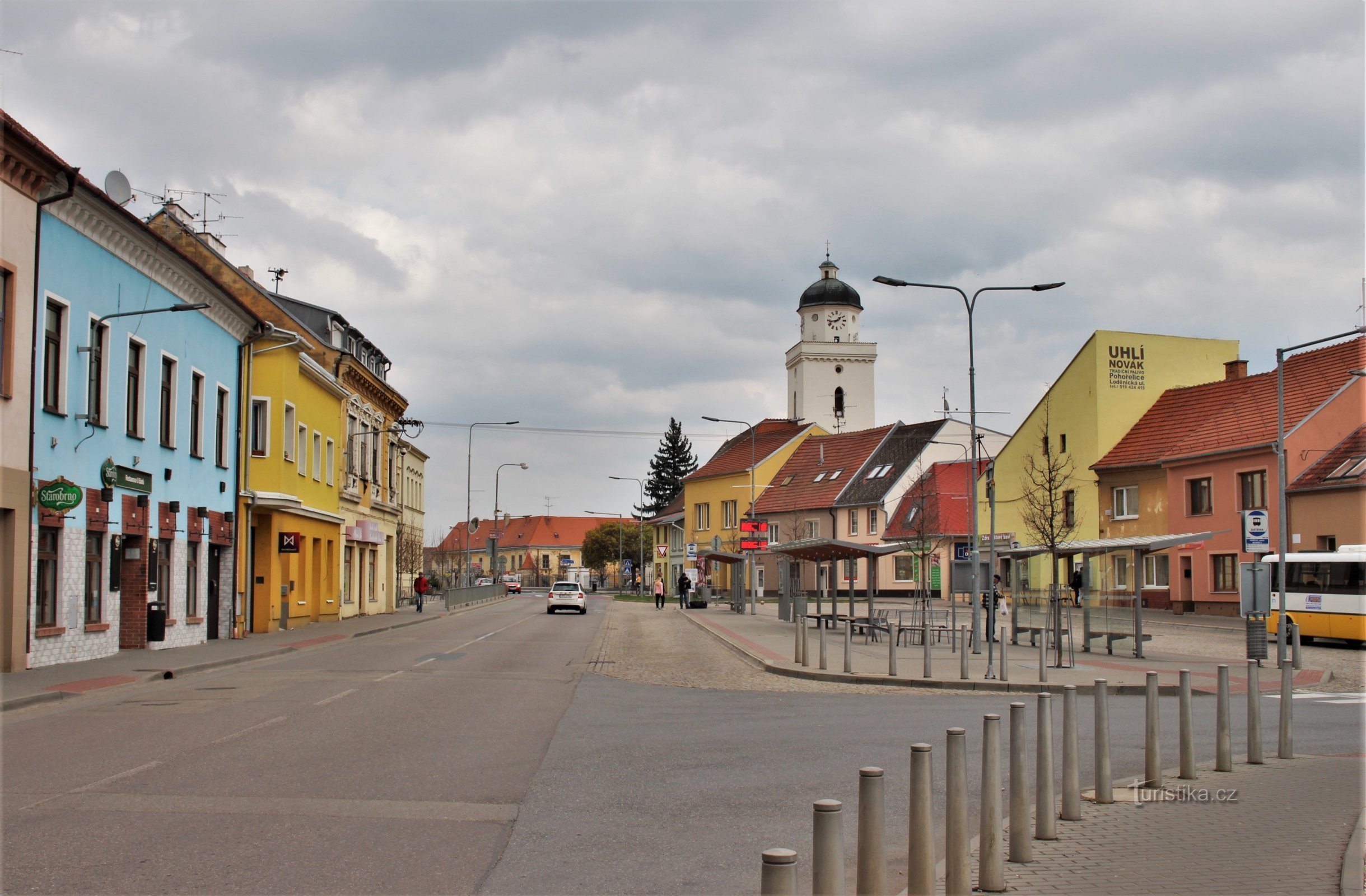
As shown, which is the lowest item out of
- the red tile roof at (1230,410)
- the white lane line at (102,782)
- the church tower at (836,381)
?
the white lane line at (102,782)

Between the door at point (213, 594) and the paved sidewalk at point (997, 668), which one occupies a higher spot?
the door at point (213, 594)

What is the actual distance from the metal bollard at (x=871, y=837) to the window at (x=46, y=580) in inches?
729

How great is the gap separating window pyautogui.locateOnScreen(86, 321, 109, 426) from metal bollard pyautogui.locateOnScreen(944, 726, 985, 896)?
19.8m

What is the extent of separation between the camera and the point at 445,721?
13.6 metres

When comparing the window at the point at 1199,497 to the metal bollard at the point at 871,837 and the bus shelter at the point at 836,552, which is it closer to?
the bus shelter at the point at 836,552

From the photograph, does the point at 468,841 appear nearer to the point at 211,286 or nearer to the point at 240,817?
the point at 240,817

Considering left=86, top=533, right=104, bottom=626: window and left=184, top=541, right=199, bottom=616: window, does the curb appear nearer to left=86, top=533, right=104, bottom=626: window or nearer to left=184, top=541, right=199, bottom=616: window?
left=86, top=533, right=104, bottom=626: window

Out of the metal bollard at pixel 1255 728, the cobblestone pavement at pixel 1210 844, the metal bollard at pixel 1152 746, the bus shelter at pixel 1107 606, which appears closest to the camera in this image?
the cobblestone pavement at pixel 1210 844

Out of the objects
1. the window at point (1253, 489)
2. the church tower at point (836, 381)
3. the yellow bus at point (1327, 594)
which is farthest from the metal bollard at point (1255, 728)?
the church tower at point (836, 381)

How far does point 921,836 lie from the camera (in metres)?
5.61

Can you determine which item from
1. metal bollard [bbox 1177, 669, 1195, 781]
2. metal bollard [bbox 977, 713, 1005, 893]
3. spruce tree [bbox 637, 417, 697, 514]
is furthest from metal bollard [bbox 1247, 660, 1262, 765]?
spruce tree [bbox 637, 417, 697, 514]

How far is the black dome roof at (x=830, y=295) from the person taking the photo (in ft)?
339

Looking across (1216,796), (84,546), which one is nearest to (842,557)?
(84,546)

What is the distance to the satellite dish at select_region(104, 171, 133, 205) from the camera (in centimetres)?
2405
